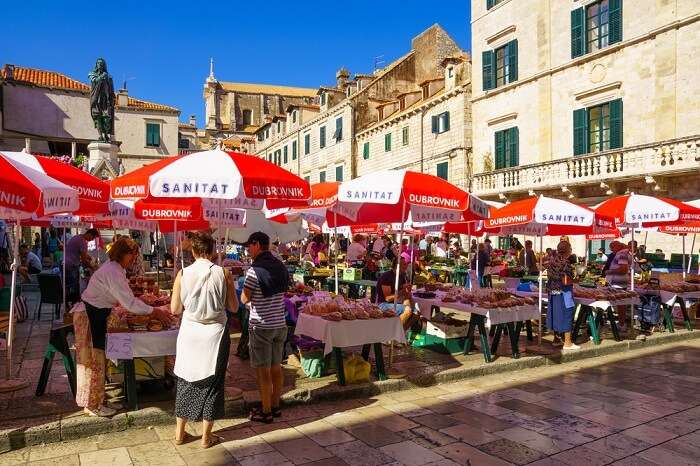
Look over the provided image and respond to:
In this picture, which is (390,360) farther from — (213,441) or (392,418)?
(213,441)

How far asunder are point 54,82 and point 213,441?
4220 centimetres

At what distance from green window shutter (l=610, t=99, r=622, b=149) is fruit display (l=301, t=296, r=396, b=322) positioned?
16.5 metres

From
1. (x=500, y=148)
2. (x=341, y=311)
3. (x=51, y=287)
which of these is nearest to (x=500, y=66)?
(x=500, y=148)

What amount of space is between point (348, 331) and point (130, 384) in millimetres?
2471

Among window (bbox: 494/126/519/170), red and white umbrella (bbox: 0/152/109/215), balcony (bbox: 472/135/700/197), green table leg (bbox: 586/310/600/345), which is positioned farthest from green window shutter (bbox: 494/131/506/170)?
red and white umbrella (bbox: 0/152/109/215)

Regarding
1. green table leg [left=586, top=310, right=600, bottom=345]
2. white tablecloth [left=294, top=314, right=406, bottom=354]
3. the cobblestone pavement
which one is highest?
white tablecloth [left=294, top=314, right=406, bottom=354]

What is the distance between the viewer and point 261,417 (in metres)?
5.59

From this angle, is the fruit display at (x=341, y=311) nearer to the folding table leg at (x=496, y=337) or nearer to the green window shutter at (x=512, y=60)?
the folding table leg at (x=496, y=337)

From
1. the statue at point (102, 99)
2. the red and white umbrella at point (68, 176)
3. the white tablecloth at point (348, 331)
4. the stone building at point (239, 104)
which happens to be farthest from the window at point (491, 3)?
the stone building at point (239, 104)

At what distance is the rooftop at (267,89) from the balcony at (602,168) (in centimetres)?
5401

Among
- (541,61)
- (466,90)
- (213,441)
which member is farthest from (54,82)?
(213,441)

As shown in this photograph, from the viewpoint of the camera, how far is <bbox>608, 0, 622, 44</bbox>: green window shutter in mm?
20000

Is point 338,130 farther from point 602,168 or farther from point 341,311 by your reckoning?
point 341,311

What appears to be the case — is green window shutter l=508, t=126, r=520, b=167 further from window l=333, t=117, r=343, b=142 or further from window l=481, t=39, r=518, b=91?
window l=333, t=117, r=343, b=142
